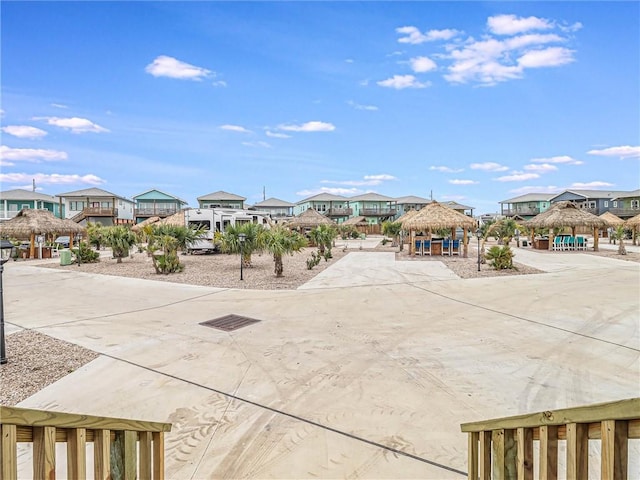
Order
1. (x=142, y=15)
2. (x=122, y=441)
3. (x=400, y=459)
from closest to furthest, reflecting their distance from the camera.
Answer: (x=122, y=441)
(x=400, y=459)
(x=142, y=15)

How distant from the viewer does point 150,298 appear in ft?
33.0

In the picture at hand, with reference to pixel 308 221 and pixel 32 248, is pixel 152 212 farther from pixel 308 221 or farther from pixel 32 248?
pixel 308 221

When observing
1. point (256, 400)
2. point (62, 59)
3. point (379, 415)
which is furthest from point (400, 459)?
point (62, 59)

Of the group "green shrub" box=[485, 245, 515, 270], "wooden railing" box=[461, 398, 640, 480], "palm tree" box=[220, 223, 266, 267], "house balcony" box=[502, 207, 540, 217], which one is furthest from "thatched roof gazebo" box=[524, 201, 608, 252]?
"house balcony" box=[502, 207, 540, 217]

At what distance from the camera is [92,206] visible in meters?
48.2

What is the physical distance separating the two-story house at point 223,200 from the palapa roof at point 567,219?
4019cm

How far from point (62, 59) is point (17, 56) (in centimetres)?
312

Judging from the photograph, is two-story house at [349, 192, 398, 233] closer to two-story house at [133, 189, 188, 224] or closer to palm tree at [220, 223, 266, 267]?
two-story house at [133, 189, 188, 224]

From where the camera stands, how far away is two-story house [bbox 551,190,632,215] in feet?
173

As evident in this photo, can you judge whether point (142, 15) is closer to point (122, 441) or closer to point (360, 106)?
point (122, 441)

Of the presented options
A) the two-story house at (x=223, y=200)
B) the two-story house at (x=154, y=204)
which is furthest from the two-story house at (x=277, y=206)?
the two-story house at (x=154, y=204)

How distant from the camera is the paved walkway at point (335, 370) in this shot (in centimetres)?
334

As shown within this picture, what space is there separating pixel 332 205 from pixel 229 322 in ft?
187

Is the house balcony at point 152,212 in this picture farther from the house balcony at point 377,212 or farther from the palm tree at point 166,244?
the palm tree at point 166,244
